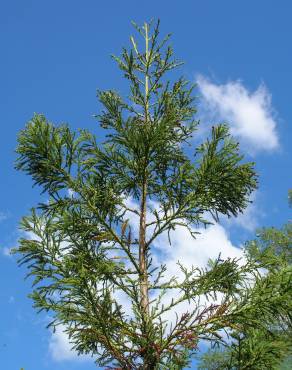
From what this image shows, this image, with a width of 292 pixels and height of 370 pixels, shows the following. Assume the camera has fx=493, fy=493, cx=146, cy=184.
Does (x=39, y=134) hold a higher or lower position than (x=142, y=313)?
higher

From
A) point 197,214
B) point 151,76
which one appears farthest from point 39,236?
point 151,76

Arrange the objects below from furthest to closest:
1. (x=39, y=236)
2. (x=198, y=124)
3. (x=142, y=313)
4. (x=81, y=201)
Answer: (x=198, y=124)
(x=81, y=201)
(x=39, y=236)
(x=142, y=313)

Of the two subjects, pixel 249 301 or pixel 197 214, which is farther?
pixel 197 214

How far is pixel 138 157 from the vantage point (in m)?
10.4

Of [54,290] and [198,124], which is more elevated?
[198,124]

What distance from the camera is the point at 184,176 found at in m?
10.1

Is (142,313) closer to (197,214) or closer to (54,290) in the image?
(54,290)

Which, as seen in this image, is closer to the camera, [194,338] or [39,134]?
[194,338]

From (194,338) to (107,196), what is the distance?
331cm

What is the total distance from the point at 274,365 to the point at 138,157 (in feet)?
15.9

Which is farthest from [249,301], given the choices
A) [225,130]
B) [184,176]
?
A: [225,130]

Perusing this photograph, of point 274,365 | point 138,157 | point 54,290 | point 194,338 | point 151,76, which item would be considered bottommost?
point 274,365

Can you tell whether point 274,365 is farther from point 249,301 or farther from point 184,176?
point 184,176

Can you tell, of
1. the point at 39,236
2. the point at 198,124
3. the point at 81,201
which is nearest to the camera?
the point at 39,236
